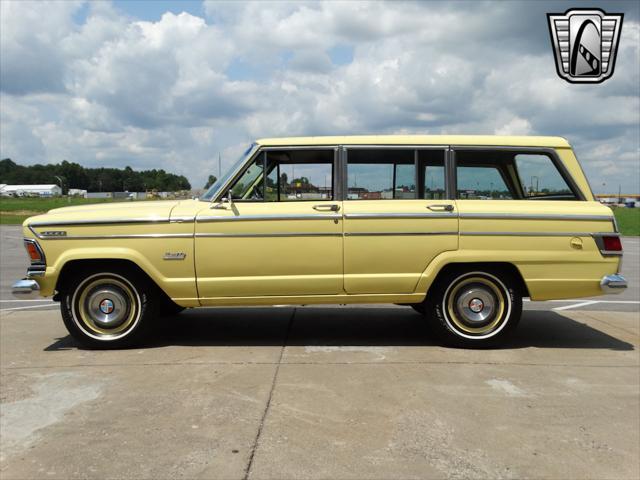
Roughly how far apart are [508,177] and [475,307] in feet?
4.42

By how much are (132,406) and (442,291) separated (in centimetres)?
301

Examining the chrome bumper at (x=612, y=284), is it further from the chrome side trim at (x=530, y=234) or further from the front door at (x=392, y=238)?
the front door at (x=392, y=238)

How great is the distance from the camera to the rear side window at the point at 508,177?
554 centimetres

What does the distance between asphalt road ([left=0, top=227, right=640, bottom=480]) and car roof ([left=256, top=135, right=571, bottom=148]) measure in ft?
6.52

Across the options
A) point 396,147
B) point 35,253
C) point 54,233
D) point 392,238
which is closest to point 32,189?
point 35,253

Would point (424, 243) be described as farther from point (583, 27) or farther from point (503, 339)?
point (583, 27)

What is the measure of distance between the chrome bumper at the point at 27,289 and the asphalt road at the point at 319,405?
1.83 feet

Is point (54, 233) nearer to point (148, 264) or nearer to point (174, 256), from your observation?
point (148, 264)

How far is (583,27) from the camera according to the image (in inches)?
423

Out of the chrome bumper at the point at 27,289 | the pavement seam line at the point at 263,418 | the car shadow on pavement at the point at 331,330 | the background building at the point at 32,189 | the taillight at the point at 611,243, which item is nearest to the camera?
the pavement seam line at the point at 263,418

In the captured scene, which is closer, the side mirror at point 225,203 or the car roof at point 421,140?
the side mirror at point 225,203

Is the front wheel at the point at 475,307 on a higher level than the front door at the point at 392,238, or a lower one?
lower

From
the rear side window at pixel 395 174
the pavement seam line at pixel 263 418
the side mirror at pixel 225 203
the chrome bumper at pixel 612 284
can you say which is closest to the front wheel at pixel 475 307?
the chrome bumper at pixel 612 284

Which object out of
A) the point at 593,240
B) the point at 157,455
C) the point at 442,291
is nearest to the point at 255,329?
the point at 442,291
